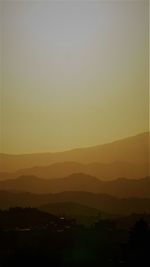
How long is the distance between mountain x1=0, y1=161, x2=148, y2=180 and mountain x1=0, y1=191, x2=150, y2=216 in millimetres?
110

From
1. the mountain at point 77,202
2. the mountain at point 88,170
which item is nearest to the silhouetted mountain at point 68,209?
the mountain at point 77,202

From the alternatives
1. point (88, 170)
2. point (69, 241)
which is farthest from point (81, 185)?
point (69, 241)

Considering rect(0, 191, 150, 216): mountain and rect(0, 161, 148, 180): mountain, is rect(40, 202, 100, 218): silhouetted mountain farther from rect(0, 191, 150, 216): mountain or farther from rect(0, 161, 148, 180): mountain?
rect(0, 161, 148, 180): mountain

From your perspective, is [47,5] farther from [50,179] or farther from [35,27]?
[50,179]

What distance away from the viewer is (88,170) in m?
1.98

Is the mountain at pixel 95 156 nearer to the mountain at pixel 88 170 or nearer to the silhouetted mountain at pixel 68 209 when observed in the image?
the mountain at pixel 88 170

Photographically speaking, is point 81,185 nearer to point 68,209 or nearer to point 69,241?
point 68,209

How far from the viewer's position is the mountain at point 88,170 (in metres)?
1.98

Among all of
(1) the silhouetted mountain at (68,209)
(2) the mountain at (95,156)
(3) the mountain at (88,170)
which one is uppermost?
(2) the mountain at (95,156)

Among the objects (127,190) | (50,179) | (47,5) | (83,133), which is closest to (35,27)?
(47,5)

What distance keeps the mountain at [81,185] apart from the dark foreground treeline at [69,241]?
0.13 meters

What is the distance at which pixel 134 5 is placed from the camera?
2.00m

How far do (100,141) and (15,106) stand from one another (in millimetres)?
542

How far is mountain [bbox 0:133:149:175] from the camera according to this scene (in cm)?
199
